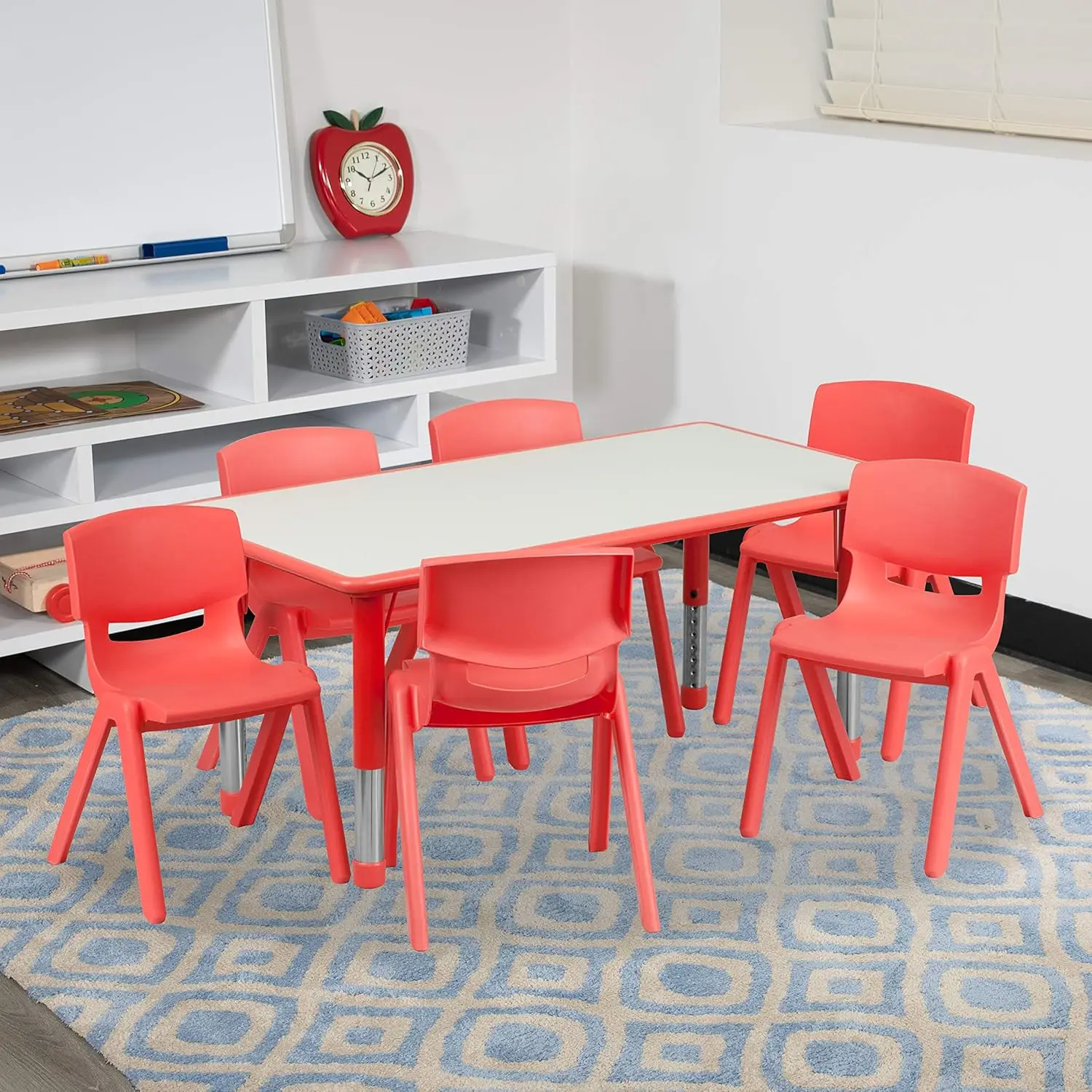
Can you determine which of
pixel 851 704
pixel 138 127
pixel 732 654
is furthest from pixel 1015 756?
pixel 138 127

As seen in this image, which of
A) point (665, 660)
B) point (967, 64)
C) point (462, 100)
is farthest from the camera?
point (462, 100)

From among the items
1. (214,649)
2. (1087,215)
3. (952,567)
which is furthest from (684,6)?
(214,649)

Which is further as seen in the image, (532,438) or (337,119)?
(337,119)

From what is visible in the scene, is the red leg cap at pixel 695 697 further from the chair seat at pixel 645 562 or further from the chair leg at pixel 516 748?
the chair leg at pixel 516 748

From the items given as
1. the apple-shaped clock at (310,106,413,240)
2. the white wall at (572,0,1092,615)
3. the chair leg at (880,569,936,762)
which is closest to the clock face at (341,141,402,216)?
the apple-shaped clock at (310,106,413,240)

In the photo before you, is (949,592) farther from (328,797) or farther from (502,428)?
(328,797)

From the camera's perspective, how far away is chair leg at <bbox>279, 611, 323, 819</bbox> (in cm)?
307

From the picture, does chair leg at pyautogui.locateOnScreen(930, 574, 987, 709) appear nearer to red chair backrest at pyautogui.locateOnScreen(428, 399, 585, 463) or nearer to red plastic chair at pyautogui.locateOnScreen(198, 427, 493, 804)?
red chair backrest at pyautogui.locateOnScreen(428, 399, 585, 463)

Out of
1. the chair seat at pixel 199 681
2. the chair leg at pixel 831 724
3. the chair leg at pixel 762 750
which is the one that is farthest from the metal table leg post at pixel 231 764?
the chair leg at pixel 831 724

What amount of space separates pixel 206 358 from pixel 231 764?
51.9 inches

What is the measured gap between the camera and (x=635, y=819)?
2.65 m

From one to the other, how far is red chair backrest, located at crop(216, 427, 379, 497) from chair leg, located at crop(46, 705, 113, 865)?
1.98ft

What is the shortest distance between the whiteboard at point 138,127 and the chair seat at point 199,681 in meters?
1.46

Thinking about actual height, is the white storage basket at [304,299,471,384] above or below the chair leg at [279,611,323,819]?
above
